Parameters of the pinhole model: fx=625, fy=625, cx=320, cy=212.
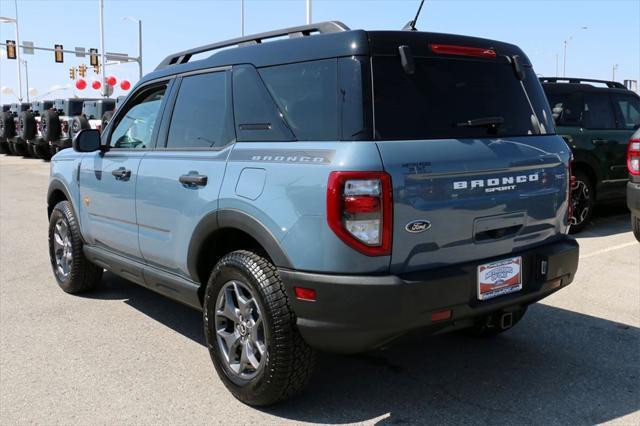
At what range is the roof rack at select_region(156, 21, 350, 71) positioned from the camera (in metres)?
3.26

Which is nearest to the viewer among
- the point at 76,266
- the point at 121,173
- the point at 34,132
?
Answer: the point at 121,173

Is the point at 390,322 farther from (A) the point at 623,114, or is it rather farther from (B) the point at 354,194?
(A) the point at 623,114

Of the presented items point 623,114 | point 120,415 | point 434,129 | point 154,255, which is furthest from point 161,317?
point 623,114

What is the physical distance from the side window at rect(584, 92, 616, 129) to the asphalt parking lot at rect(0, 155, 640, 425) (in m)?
3.25

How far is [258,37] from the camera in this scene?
3686 mm

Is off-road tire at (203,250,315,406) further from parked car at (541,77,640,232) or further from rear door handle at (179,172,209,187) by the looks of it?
parked car at (541,77,640,232)

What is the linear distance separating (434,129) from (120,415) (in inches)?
85.4

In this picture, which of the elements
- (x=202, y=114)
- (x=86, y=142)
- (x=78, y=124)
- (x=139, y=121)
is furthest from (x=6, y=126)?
(x=202, y=114)

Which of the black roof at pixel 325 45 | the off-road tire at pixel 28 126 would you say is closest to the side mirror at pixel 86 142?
the black roof at pixel 325 45

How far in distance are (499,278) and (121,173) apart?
2675mm

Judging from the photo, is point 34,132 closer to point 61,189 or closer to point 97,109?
point 97,109

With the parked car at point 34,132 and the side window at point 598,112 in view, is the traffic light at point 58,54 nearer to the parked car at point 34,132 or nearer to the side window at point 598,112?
the parked car at point 34,132

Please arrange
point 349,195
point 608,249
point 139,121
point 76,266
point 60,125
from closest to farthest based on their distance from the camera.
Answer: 1. point 349,195
2. point 139,121
3. point 76,266
4. point 608,249
5. point 60,125

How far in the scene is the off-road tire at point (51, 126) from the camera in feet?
62.9
